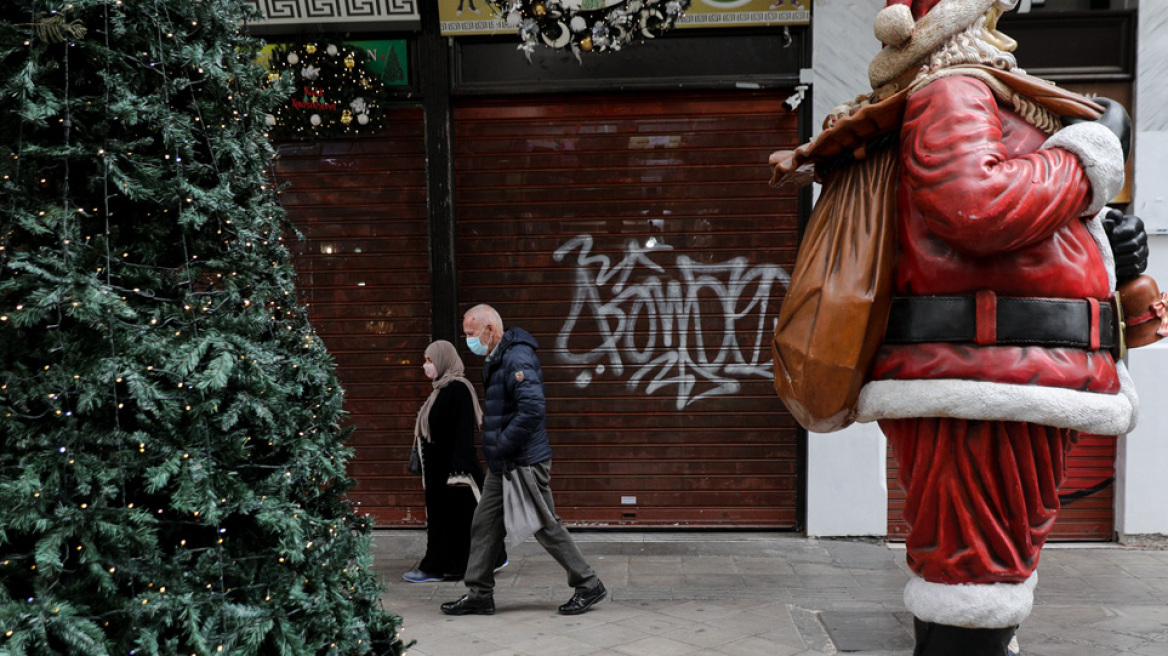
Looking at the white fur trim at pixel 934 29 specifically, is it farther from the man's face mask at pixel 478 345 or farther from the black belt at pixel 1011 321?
the man's face mask at pixel 478 345

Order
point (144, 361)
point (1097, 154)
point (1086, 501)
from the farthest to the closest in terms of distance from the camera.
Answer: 1. point (1086, 501)
2. point (1097, 154)
3. point (144, 361)

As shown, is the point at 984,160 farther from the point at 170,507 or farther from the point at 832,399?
the point at 170,507

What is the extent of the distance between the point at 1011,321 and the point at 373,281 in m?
5.66

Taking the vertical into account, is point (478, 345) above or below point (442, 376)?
above

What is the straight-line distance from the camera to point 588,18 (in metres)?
6.20

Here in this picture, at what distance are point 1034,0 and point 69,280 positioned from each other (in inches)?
278

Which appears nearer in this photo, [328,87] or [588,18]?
[588,18]

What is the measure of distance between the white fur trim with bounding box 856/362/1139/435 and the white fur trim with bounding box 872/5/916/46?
3.46 ft

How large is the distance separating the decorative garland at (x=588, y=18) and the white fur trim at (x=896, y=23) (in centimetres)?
349

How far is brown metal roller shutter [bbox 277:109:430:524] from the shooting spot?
749 cm

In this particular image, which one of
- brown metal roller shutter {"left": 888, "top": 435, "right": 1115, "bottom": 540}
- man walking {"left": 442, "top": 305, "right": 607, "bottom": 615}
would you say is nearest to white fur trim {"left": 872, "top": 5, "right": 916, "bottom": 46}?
man walking {"left": 442, "top": 305, "right": 607, "bottom": 615}

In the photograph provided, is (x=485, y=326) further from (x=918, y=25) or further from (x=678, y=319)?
(x=918, y=25)

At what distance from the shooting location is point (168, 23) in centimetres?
237

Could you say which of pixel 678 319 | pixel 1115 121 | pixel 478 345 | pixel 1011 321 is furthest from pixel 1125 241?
pixel 678 319
